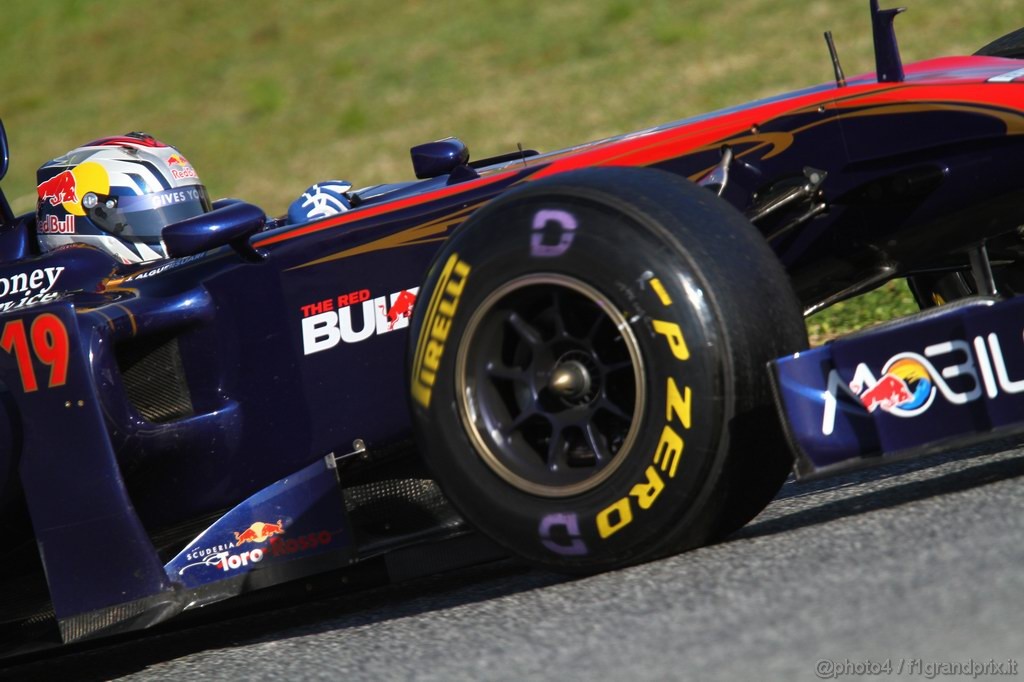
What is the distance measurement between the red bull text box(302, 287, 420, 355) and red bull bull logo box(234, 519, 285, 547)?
0.50 meters

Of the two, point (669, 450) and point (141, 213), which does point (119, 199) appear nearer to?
point (141, 213)

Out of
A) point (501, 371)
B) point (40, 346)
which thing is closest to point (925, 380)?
point (501, 371)

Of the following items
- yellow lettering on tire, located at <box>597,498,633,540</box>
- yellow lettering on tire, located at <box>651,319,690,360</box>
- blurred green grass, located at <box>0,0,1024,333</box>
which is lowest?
yellow lettering on tire, located at <box>597,498,633,540</box>

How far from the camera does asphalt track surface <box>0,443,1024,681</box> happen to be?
2.80 metres

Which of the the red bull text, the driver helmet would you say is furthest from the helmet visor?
the the red bull text

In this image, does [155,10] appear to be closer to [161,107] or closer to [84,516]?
[161,107]

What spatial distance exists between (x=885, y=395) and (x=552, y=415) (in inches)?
30.7

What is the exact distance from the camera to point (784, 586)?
127 inches

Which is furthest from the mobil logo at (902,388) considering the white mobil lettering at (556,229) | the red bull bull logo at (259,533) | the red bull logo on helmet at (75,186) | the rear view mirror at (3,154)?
the rear view mirror at (3,154)

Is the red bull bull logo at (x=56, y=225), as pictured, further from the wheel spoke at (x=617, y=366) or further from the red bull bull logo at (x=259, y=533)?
the wheel spoke at (x=617, y=366)

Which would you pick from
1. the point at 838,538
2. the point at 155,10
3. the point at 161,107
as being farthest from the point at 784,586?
the point at 155,10

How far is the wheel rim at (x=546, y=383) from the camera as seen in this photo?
3615 mm

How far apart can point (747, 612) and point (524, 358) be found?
939mm

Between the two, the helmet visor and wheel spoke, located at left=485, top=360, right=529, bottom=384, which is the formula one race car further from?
the helmet visor
